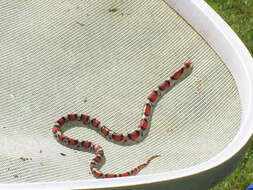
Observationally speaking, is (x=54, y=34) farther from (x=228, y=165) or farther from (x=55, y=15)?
(x=228, y=165)

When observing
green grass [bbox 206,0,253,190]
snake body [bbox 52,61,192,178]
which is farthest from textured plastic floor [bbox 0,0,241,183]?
green grass [bbox 206,0,253,190]

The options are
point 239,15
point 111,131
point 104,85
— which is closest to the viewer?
point 111,131

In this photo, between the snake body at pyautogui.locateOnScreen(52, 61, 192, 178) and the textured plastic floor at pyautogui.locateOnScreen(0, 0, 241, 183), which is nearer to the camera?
the textured plastic floor at pyautogui.locateOnScreen(0, 0, 241, 183)

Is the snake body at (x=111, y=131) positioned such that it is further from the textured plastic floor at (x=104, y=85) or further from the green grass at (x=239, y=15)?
the green grass at (x=239, y=15)

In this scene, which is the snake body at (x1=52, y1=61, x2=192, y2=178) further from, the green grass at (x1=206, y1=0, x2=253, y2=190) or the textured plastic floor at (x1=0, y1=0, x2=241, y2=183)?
the green grass at (x1=206, y1=0, x2=253, y2=190)

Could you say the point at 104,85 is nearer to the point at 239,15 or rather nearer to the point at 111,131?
the point at 111,131

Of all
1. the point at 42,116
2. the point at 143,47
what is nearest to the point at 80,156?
the point at 42,116

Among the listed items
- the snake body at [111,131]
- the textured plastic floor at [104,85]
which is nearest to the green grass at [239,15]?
the textured plastic floor at [104,85]

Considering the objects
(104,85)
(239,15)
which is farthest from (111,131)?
(239,15)
